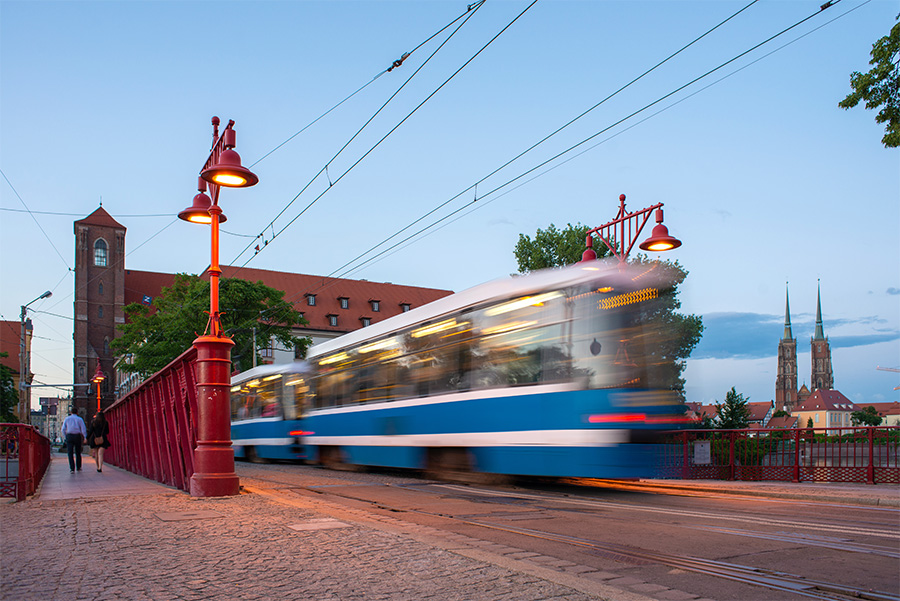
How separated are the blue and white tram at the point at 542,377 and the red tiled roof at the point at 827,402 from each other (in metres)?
160

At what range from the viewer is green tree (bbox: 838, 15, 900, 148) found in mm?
14359

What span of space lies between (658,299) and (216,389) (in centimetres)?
711

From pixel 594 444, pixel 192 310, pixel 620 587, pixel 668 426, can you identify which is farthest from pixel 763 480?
pixel 192 310

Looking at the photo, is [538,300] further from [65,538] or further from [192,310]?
[192,310]

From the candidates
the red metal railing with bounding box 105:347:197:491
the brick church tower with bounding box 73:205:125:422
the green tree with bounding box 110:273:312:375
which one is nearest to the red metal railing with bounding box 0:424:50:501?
the red metal railing with bounding box 105:347:197:491

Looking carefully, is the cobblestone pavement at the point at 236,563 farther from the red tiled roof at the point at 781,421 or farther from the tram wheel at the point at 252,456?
the red tiled roof at the point at 781,421

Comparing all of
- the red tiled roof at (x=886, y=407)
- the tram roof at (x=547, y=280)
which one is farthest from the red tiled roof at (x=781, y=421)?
the tram roof at (x=547, y=280)

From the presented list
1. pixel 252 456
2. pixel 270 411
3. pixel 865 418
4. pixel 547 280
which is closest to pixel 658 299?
pixel 547 280

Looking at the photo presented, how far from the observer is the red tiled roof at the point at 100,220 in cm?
9394

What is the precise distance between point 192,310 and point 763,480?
4057cm

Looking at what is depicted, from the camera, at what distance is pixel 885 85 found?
14.5 meters

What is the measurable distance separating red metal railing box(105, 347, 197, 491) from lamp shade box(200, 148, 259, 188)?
261 centimetres

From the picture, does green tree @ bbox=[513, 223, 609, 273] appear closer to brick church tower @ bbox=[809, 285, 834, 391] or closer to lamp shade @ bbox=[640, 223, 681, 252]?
lamp shade @ bbox=[640, 223, 681, 252]

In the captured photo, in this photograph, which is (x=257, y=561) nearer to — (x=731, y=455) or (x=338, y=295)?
(x=731, y=455)
